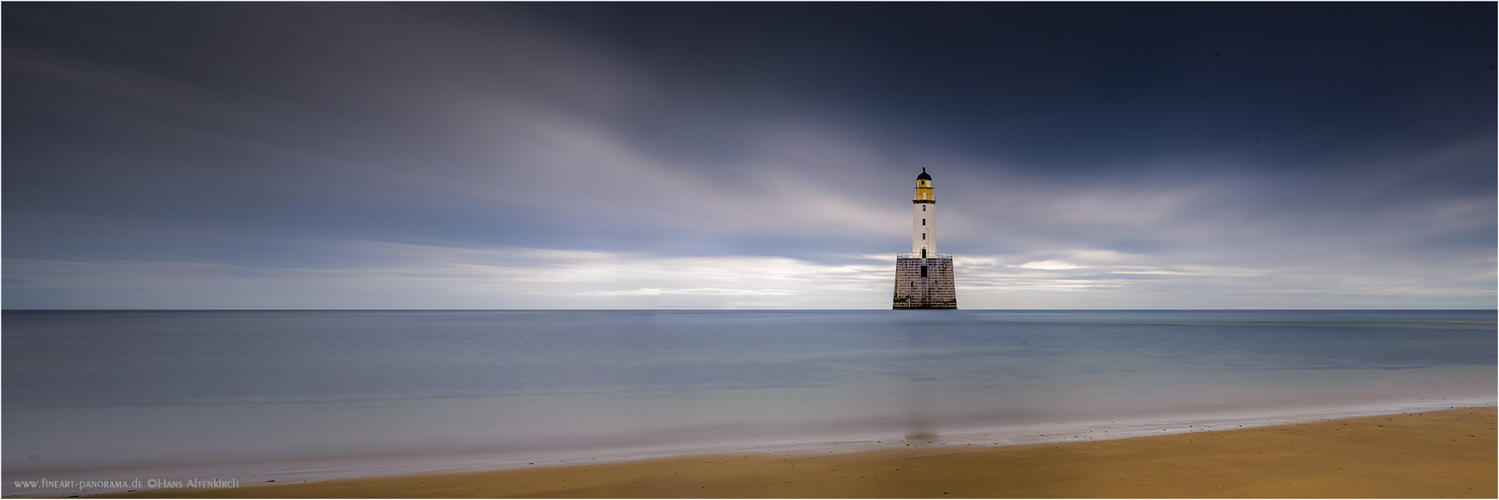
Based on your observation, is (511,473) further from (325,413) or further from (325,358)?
(325,358)

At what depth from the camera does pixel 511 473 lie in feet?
20.8

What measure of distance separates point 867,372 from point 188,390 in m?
16.3

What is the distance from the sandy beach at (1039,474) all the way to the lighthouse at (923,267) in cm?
4768

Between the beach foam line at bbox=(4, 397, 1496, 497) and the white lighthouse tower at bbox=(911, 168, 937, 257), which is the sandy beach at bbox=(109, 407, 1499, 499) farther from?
the white lighthouse tower at bbox=(911, 168, 937, 257)

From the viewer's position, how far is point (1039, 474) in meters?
5.69

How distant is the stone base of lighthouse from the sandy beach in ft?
158

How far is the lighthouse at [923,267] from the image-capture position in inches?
2136

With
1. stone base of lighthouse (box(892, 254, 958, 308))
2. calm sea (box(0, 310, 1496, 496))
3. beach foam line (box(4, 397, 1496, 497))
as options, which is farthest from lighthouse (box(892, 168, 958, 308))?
beach foam line (box(4, 397, 1496, 497))

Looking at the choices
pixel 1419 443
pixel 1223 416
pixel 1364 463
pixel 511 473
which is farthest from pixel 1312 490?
pixel 511 473

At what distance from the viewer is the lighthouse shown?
54.2 metres

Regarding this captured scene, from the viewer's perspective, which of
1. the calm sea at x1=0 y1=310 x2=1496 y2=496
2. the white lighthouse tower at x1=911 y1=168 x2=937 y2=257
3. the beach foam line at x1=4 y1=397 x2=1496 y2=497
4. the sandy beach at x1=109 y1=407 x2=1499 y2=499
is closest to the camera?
the sandy beach at x1=109 y1=407 x2=1499 y2=499

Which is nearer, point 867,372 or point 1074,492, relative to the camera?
point 1074,492

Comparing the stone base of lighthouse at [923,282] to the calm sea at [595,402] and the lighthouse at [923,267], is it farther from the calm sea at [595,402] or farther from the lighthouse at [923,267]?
the calm sea at [595,402]

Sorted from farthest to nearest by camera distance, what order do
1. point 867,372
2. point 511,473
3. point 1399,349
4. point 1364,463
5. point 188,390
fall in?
point 1399,349
point 867,372
point 188,390
point 511,473
point 1364,463
